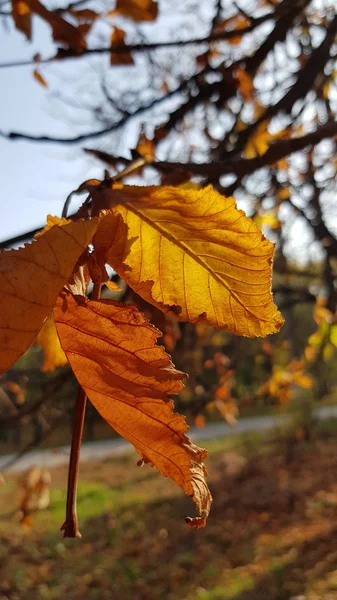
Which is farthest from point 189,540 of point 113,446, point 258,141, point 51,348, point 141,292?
point 113,446

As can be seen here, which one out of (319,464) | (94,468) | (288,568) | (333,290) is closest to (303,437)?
(319,464)

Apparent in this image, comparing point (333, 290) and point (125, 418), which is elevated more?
point (333, 290)

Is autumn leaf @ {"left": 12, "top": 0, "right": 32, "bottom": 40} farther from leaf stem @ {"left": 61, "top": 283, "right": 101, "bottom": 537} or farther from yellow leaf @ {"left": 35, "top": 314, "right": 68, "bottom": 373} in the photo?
leaf stem @ {"left": 61, "top": 283, "right": 101, "bottom": 537}

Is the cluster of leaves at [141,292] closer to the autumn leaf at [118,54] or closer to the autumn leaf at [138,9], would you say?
the autumn leaf at [138,9]

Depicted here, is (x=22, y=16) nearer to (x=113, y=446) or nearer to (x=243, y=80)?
(x=243, y=80)

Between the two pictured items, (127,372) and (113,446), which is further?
(113,446)

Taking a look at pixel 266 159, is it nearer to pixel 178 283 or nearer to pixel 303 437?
pixel 178 283
